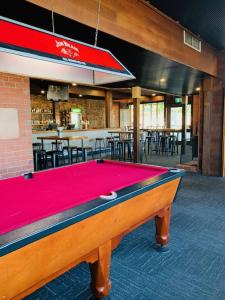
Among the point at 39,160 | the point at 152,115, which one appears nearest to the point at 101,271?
the point at 39,160

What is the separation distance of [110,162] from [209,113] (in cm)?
367

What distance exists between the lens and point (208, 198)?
4262mm

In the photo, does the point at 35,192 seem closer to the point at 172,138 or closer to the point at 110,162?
the point at 110,162

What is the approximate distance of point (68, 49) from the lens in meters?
1.97

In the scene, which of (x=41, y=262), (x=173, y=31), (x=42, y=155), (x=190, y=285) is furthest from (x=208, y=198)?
(x=42, y=155)

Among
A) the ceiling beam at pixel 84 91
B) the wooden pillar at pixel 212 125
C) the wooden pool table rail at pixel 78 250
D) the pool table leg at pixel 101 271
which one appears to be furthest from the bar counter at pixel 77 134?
the pool table leg at pixel 101 271

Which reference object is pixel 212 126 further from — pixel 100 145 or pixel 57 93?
pixel 57 93

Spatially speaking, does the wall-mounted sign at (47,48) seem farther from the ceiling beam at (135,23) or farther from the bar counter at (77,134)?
the bar counter at (77,134)

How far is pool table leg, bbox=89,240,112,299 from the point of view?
1.74 m

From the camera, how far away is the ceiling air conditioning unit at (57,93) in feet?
27.7

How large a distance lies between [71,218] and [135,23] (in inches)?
103

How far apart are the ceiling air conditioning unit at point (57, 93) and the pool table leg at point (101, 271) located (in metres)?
7.47

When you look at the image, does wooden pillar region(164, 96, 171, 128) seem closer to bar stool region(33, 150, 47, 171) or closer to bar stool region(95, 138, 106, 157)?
bar stool region(95, 138, 106, 157)

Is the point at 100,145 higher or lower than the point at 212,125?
lower
